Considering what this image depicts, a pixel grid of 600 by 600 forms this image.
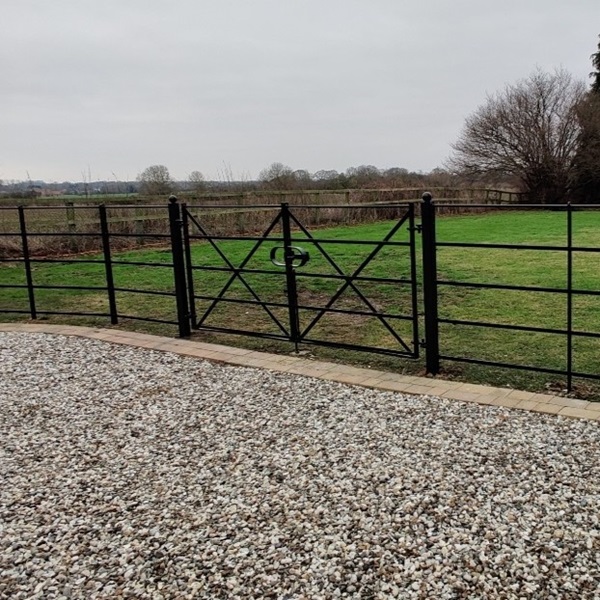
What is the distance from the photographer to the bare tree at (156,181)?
16.7 meters

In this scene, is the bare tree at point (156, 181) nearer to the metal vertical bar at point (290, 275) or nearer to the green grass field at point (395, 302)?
the green grass field at point (395, 302)

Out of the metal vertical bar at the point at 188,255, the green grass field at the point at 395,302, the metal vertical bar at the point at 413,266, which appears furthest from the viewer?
the metal vertical bar at the point at 188,255

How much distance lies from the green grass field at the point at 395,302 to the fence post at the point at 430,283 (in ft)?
0.53

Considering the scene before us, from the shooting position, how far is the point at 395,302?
742cm

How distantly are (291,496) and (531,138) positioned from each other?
104 ft

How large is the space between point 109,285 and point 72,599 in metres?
4.70

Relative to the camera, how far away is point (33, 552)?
2572 millimetres

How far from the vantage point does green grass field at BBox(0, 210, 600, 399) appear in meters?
5.07

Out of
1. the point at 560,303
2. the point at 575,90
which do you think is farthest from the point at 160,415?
the point at 575,90

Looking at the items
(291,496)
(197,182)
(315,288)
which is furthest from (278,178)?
(291,496)

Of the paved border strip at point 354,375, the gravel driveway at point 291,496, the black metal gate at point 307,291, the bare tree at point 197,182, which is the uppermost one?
the bare tree at point 197,182

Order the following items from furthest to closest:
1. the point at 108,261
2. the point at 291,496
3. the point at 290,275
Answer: the point at 108,261 → the point at 290,275 → the point at 291,496

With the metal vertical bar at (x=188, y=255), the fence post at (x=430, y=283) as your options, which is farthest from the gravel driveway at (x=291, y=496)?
the metal vertical bar at (x=188, y=255)

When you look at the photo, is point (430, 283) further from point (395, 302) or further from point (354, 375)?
point (395, 302)
